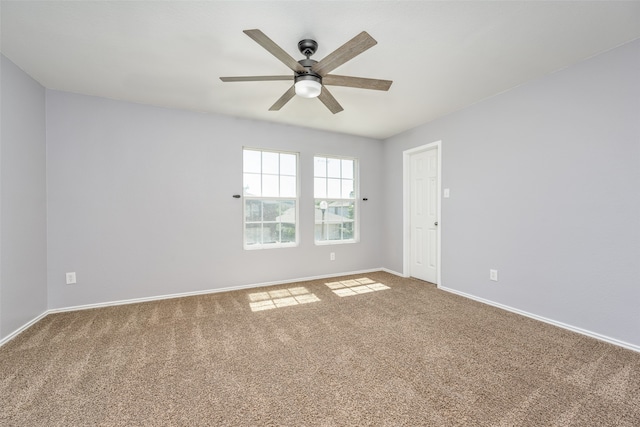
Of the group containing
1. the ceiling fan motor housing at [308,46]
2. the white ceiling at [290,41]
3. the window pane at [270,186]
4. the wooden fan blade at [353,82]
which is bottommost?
the window pane at [270,186]

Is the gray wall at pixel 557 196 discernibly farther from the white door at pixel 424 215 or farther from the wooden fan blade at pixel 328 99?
the wooden fan blade at pixel 328 99

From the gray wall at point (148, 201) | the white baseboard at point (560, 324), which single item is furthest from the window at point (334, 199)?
the white baseboard at point (560, 324)

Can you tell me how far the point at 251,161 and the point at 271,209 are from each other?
778 mm

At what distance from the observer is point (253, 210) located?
3916 mm

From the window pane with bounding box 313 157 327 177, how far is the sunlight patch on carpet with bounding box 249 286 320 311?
6.17 feet

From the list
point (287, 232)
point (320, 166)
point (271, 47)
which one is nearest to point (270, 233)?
point (287, 232)

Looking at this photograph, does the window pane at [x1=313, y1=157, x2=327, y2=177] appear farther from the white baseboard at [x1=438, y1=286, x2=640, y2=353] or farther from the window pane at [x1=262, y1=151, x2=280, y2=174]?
the white baseboard at [x1=438, y1=286, x2=640, y2=353]

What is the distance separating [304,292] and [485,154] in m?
2.91

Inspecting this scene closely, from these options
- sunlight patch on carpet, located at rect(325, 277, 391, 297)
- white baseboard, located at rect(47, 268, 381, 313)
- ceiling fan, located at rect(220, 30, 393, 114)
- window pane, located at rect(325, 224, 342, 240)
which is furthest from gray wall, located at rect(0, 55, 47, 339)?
window pane, located at rect(325, 224, 342, 240)

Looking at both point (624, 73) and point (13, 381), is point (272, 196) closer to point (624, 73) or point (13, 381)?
point (13, 381)

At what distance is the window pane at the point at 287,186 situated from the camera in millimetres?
4117

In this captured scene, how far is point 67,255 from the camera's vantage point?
9.70 feet

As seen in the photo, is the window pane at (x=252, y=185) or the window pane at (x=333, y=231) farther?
the window pane at (x=333, y=231)

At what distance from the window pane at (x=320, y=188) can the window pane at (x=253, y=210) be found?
0.94 meters
